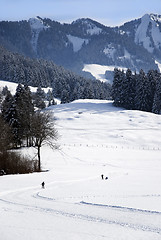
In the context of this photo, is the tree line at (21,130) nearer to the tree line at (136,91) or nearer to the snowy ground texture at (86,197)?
the snowy ground texture at (86,197)

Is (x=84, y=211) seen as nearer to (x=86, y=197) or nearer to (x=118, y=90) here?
(x=86, y=197)

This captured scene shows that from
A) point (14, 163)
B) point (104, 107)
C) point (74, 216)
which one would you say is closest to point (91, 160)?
point (14, 163)

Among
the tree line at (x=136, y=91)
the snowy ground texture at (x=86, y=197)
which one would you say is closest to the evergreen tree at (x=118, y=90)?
the tree line at (x=136, y=91)

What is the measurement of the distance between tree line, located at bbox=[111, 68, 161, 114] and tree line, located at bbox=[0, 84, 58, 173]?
3935 centimetres

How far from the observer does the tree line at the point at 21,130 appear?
36188 mm

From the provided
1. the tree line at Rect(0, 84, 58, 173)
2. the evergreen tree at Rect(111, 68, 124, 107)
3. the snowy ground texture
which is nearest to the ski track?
the snowy ground texture

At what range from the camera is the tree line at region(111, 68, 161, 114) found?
8731 cm

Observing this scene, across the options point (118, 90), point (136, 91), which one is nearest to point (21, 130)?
point (118, 90)

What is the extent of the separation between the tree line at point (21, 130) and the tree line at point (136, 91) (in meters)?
39.4

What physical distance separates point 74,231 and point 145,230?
296cm

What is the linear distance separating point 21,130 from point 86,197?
3301cm

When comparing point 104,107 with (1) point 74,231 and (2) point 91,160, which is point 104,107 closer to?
(2) point 91,160

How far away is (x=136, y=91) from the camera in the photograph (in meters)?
88.6

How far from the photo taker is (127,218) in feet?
47.0
